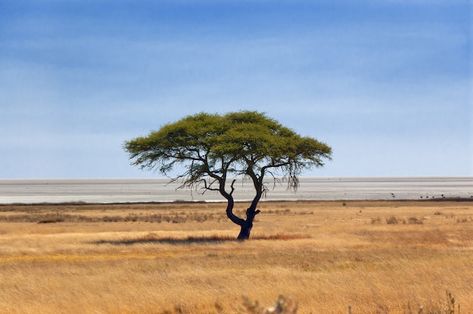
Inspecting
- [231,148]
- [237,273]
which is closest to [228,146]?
[231,148]

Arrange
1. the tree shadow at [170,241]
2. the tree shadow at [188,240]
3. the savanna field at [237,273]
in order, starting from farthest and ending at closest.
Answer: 1. the tree shadow at [188,240]
2. the tree shadow at [170,241]
3. the savanna field at [237,273]

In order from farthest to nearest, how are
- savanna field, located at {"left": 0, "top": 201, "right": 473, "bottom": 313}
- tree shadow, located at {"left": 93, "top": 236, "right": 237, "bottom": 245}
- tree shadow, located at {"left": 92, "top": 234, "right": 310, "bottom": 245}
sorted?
tree shadow, located at {"left": 92, "top": 234, "right": 310, "bottom": 245}, tree shadow, located at {"left": 93, "top": 236, "right": 237, "bottom": 245}, savanna field, located at {"left": 0, "top": 201, "right": 473, "bottom": 313}

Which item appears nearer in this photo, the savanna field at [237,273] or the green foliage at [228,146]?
the savanna field at [237,273]

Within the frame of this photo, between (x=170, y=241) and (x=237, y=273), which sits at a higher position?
(x=237, y=273)

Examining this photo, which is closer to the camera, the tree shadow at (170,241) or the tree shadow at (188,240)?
the tree shadow at (170,241)

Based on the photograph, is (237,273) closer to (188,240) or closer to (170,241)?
(170,241)

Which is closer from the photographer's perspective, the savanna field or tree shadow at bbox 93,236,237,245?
the savanna field

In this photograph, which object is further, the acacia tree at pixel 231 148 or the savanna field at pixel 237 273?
the acacia tree at pixel 231 148

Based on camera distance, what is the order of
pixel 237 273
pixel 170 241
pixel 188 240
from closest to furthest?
pixel 237 273 < pixel 170 241 < pixel 188 240

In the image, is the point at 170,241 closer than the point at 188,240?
Yes

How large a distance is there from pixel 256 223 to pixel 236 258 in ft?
113

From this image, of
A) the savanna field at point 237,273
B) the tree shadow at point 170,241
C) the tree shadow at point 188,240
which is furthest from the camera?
the tree shadow at point 188,240

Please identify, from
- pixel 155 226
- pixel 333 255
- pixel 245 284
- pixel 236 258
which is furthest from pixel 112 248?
pixel 155 226

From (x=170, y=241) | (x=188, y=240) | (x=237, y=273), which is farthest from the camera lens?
(x=188, y=240)
